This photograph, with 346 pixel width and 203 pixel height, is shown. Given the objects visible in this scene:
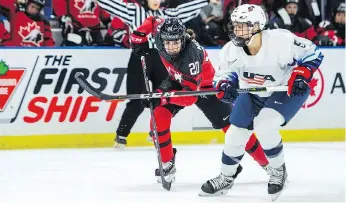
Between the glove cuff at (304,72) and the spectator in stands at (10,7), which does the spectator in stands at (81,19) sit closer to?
the spectator in stands at (10,7)

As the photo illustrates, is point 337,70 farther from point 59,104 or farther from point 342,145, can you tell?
point 59,104

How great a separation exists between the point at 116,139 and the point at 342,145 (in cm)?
182

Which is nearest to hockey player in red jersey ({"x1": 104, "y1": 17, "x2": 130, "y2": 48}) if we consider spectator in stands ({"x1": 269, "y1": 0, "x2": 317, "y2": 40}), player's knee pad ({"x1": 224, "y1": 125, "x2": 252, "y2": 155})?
spectator in stands ({"x1": 269, "y1": 0, "x2": 317, "y2": 40})

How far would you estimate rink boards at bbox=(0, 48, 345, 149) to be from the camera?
255 inches

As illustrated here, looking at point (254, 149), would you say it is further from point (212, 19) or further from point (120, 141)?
point (212, 19)

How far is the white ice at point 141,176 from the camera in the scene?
4.45m

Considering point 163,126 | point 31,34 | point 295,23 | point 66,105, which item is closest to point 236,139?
point 163,126

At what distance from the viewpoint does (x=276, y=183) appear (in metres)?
4.36

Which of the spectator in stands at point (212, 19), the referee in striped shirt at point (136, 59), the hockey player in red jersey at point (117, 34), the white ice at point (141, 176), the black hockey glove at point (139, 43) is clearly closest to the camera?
the white ice at point (141, 176)

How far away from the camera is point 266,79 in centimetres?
442

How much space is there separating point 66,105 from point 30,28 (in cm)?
67

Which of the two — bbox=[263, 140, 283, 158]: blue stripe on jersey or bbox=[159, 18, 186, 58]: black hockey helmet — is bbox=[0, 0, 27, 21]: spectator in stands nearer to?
bbox=[159, 18, 186, 58]: black hockey helmet

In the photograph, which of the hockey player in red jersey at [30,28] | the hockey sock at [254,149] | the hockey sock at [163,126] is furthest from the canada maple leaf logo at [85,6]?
the hockey sock at [254,149]

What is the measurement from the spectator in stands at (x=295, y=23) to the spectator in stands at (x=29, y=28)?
6.41 feet
